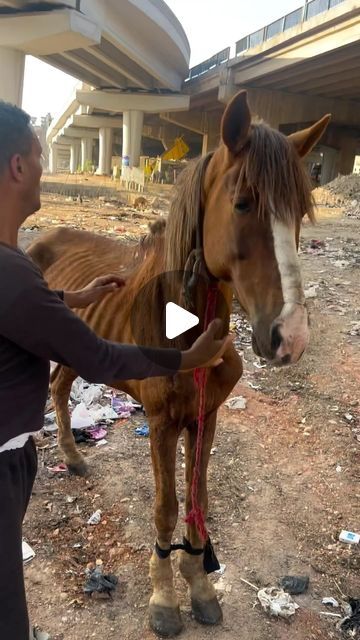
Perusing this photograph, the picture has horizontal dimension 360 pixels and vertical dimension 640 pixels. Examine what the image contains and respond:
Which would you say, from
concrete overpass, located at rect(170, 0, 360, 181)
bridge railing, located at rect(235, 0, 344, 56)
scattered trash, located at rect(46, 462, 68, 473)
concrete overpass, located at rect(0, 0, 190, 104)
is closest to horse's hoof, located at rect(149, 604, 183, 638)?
scattered trash, located at rect(46, 462, 68, 473)

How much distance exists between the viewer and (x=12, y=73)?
17.1 metres

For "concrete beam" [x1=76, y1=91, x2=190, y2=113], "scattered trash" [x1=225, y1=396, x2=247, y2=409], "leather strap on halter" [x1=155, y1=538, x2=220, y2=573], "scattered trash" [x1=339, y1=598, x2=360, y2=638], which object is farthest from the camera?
"concrete beam" [x1=76, y1=91, x2=190, y2=113]

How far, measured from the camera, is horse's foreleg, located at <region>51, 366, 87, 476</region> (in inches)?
136

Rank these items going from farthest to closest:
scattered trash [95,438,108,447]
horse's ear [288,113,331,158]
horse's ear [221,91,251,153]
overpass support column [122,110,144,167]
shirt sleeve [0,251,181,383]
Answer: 1. overpass support column [122,110,144,167]
2. scattered trash [95,438,108,447]
3. horse's ear [288,113,331,158]
4. horse's ear [221,91,251,153]
5. shirt sleeve [0,251,181,383]

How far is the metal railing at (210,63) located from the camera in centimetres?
2161

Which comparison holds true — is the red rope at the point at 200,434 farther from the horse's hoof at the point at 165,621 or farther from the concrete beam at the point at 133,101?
the concrete beam at the point at 133,101

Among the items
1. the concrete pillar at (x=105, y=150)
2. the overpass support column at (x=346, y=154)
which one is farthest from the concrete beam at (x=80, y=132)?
the overpass support column at (x=346, y=154)

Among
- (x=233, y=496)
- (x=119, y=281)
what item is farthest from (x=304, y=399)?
(x=119, y=281)

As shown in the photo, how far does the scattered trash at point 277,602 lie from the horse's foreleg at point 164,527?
439mm

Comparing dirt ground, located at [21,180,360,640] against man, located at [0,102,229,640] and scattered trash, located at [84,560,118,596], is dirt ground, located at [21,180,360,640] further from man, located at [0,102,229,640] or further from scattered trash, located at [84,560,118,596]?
man, located at [0,102,229,640]

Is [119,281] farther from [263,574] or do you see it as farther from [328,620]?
[328,620]

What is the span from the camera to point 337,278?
804cm

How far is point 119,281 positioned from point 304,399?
8.99 feet

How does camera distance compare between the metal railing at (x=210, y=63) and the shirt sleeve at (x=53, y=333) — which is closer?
the shirt sleeve at (x=53, y=333)
